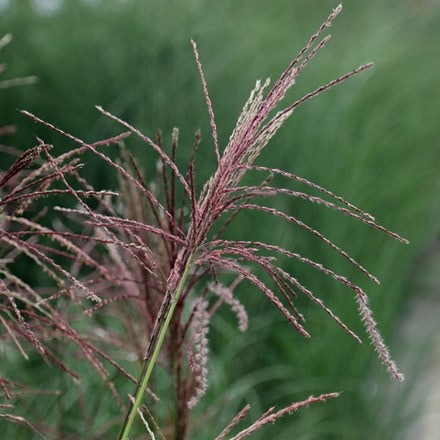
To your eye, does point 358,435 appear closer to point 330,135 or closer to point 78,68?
point 330,135

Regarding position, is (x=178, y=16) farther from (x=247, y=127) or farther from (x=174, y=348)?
(x=247, y=127)

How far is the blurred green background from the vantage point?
159 inches

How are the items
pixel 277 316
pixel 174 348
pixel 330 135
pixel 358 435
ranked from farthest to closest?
1. pixel 330 135
2. pixel 277 316
3. pixel 358 435
4. pixel 174 348

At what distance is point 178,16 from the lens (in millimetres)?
5176

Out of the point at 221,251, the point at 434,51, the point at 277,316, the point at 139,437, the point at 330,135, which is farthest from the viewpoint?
the point at 434,51

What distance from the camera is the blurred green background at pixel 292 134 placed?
4031 millimetres

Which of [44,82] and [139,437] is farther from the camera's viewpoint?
[44,82]

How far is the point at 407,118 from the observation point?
17.1ft

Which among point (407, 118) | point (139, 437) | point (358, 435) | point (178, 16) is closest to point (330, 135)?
point (407, 118)

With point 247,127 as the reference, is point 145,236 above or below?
below

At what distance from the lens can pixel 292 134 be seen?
4.94 m

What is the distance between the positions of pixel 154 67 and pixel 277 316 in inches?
57.1

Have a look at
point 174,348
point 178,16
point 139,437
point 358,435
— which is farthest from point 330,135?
point 174,348

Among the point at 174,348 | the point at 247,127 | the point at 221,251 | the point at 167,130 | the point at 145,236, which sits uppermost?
the point at 247,127
